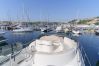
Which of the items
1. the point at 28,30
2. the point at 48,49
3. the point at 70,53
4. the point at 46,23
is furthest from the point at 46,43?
the point at 46,23

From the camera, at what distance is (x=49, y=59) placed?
9.83 m

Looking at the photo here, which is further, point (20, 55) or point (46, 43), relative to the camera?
point (46, 43)

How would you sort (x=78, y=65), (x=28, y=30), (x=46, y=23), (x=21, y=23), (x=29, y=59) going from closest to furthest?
(x=78, y=65) < (x=29, y=59) < (x=28, y=30) < (x=21, y=23) < (x=46, y=23)

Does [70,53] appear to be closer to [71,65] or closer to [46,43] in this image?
[71,65]

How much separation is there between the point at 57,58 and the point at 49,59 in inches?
15.1

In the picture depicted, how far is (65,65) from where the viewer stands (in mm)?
9766

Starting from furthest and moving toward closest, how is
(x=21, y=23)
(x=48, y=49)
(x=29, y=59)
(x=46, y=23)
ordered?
1. (x=46, y=23)
2. (x=21, y=23)
3. (x=48, y=49)
4. (x=29, y=59)

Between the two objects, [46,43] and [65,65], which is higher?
[46,43]

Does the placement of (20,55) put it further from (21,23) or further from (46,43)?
(21,23)

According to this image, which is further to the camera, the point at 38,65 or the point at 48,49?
the point at 48,49

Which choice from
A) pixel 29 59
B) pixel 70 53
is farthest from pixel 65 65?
pixel 29 59

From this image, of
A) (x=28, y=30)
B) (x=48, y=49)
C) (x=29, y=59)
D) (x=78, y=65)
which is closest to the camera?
(x=78, y=65)

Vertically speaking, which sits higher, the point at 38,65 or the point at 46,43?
the point at 46,43

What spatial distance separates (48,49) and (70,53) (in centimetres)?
155
